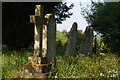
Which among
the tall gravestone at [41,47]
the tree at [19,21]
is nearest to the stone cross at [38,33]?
the tall gravestone at [41,47]

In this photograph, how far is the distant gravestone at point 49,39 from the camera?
8.80 m

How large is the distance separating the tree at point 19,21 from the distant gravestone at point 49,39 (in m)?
6.64

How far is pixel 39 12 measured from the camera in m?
8.95

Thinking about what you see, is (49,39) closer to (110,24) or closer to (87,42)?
(87,42)

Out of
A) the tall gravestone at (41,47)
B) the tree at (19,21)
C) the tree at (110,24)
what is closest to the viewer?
the tall gravestone at (41,47)

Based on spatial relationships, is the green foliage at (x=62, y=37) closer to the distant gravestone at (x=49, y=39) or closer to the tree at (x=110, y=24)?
the tree at (x=110, y=24)

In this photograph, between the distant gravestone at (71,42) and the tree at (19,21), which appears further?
the tree at (19,21)

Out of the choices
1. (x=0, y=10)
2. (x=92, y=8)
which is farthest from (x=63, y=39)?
(x=0, y=10)

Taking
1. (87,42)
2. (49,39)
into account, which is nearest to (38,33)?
(49,39)

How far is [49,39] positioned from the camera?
8.96m

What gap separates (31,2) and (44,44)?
7.55 metres

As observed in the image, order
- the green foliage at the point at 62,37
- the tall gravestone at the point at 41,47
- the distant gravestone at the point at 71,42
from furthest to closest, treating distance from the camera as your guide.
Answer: the green foliage at the point at 62,37, the distant gravestone at the point at 71,42, the tall gravestone at the point at 41,47

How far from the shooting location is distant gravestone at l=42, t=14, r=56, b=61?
8797 millimetres

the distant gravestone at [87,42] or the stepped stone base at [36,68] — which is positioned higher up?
the distant gravestone at [87,42]
